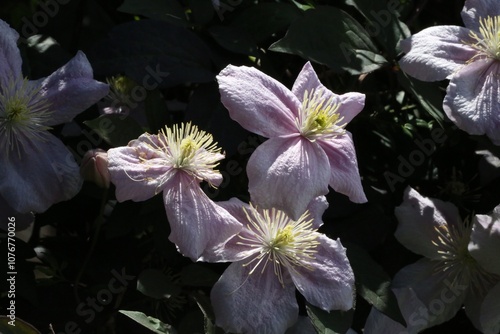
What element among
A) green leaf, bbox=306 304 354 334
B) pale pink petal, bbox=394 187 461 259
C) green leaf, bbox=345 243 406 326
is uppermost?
green leaf, bbox=306 304 354 334

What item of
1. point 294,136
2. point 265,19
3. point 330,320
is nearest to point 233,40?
point 265,19

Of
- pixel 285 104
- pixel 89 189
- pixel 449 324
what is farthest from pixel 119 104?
pixel 449 324

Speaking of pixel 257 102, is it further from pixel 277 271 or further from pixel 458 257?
pixel 458 257

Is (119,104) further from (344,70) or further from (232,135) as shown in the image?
(344,70)

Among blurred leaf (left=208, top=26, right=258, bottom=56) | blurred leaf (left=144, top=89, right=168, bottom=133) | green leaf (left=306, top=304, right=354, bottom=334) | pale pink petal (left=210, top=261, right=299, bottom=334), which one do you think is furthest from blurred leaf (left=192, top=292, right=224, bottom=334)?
blurred leaf (left=208, top=26, right=258, bottom=56)

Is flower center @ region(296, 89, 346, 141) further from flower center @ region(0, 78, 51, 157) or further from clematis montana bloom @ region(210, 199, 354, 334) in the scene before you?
flower center @ region(0, 78, 51, 157)
